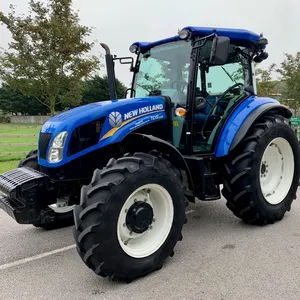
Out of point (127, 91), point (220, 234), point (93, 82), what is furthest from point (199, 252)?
point (93, 82)

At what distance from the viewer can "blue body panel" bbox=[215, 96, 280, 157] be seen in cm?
400

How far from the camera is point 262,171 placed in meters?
4.56

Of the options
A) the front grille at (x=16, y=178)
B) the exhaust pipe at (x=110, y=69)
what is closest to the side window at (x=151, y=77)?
the exhaust pipe at (x=110, y=69)

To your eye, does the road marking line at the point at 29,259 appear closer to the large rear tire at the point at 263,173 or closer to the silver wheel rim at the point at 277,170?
the large rear tire at the point at 263,173

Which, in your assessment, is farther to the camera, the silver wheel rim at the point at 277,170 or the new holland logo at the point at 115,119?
the silver wheel rim at the point at 277,170

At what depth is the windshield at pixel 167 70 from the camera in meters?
3.97

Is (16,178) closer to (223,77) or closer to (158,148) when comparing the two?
(158,148)

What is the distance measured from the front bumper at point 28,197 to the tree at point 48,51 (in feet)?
30.4

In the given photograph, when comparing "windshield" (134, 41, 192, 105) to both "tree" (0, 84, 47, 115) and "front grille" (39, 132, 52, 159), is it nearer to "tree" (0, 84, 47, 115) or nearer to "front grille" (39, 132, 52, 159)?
"front grille" (39, 132, 52, 159)

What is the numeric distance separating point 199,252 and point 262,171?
1666mm

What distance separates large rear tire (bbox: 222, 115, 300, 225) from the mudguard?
159 mm

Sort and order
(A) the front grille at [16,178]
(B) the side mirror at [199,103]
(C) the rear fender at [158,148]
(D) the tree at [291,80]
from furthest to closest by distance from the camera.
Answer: (D) the tree at [291,80] < (B) the side mirror at [199,103] < (C) the rear fender at [158,148] < (A) the front grille at [16,178]

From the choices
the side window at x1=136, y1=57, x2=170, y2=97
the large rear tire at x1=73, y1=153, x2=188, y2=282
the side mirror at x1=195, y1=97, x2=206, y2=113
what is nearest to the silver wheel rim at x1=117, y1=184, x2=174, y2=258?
the large rear tire at x1=73, y1=153, x2=188, y2=282

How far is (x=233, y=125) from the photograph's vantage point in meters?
4.07
